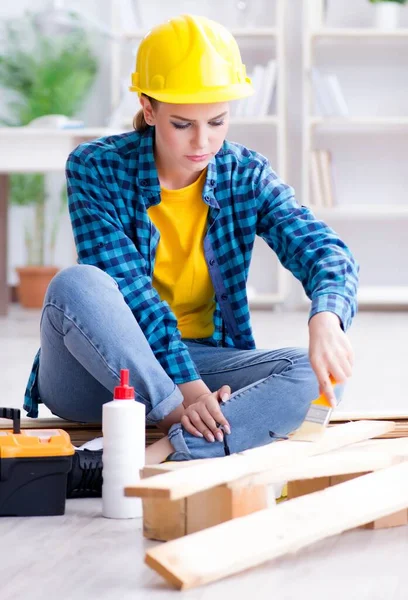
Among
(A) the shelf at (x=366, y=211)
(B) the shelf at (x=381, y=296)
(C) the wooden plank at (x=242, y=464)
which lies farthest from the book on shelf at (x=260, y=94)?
(C) the wooden plank at (x=242, y=464)

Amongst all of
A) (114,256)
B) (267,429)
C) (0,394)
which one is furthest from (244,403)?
(0,394)

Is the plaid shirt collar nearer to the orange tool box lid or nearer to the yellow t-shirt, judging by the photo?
the yellow t-shirt

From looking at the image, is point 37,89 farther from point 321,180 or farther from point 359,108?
point 359,108

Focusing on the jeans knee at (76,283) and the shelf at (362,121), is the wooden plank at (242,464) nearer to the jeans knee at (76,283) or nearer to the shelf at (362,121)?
the jeans knee at (76,283)

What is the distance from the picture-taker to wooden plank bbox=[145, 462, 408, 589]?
3.97 feet

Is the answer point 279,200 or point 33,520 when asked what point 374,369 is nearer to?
point 279,200

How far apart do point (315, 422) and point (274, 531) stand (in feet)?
1.24

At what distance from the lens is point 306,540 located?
4.24 ft

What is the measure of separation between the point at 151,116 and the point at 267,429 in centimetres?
62

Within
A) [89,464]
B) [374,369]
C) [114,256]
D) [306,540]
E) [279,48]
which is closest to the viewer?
[306,540]

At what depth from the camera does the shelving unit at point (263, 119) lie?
5.73m

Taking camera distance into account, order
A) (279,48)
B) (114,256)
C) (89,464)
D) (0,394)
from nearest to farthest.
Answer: (89,464)
(114,256)
(0,394)
(279,48)

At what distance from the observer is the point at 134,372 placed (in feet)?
5.65

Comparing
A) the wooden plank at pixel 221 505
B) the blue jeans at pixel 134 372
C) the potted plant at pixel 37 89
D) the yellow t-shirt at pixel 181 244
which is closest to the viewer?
the wooden plank at pixel 221 505
